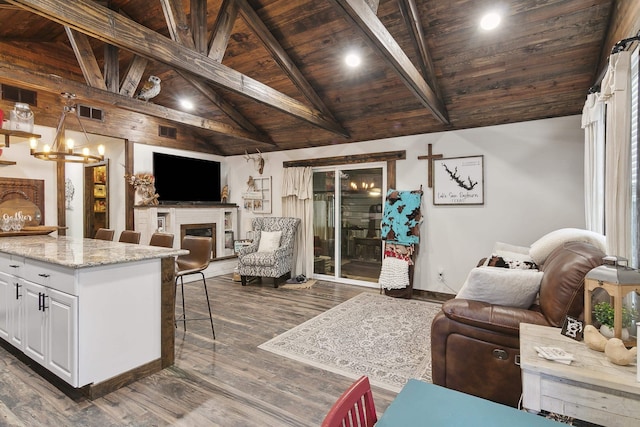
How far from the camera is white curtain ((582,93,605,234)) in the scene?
274 centimetres

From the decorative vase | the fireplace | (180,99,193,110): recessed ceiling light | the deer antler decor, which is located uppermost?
(180,99,193,110): recessed ceiling light

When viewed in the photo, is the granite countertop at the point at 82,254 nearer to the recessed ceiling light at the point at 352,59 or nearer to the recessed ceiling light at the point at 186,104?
the recessed ceiling light at the point at 352,59

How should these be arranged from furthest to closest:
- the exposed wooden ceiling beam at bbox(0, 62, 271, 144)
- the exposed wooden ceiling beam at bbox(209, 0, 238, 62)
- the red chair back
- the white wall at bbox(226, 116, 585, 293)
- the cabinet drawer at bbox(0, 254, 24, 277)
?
1. the white wall at bbox(226, 116, 585, 293)
2. the exposed wooden ceiling beam at bbox(209, 0, 238, 62)
3. the exposed wooden ceiling beam at bbox(0, 62, 271, 144)
4. the cabinet drawer at bbox(0, 254, 24, 277)
5. the red chair back

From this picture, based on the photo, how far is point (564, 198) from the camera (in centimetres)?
386

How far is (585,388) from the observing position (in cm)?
115

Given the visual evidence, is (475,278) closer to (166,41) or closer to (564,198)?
(564,198)

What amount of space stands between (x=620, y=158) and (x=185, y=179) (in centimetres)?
598

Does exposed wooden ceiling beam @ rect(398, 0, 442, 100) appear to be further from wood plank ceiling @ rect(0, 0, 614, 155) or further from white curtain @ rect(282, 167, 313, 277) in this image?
white curtain @ rect(282, 167, 313, 277)

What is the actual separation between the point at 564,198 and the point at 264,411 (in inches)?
160

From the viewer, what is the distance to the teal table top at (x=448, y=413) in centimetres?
84

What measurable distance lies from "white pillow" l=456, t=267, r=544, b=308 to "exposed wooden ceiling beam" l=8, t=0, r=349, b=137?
2.73m

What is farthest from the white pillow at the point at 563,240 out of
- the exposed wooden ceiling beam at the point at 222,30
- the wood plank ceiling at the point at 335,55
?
the exposed wooden ceiling beam at the point at 222,30

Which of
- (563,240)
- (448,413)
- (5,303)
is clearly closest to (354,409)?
(448,413)

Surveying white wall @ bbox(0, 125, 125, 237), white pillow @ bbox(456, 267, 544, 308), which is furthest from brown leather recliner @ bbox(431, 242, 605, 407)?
white wall @ bbox(0, 125, 125, 237)
